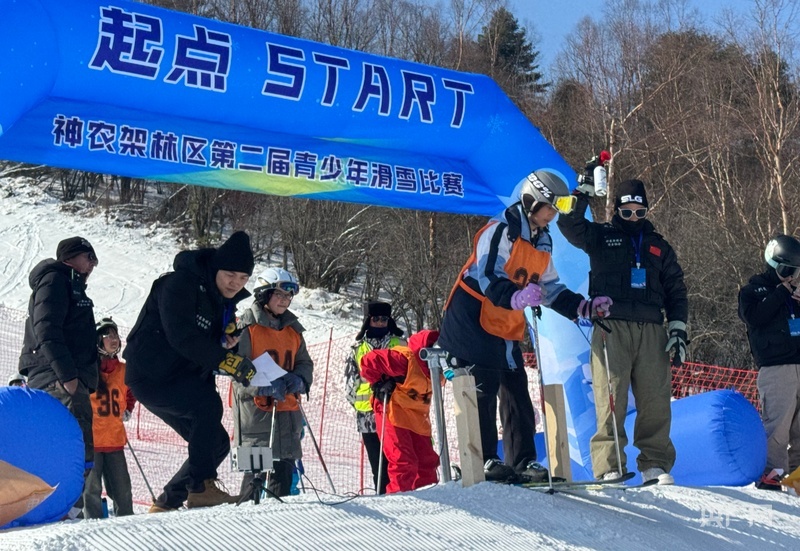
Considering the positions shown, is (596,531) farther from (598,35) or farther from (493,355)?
(598,35)

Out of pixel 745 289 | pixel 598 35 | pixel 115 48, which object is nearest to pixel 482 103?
pixel 745 289

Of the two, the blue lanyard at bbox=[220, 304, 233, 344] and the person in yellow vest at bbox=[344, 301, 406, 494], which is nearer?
the blue lanyard at bbox=[220, 304, 233, 344]

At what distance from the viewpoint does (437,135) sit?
259 inches

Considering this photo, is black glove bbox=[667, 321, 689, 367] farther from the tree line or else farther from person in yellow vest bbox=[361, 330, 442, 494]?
the tree line

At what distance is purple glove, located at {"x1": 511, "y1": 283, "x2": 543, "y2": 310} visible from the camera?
4.54 meters

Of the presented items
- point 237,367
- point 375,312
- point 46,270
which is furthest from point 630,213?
point 46,270

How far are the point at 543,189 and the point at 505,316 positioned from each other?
66 centimetres

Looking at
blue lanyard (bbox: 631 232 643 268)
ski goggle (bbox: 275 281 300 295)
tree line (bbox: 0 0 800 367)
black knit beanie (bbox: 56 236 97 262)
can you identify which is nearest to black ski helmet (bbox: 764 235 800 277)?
blue lanyard (bbox: 631 232 643 268)

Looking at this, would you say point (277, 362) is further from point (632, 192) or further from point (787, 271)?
point (787, 271)

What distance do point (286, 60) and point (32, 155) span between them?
160 cm

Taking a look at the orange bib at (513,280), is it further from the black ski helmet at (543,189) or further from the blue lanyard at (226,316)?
the blue lanyard at (226,316)

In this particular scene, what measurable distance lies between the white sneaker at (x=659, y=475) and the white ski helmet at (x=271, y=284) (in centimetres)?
233

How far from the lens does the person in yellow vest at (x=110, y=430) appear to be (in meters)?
6.33

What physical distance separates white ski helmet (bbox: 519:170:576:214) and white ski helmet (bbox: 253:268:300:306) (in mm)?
1710
